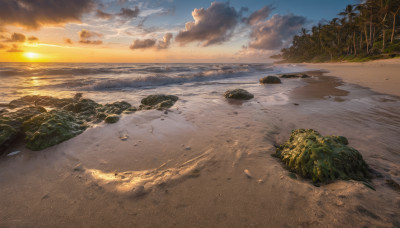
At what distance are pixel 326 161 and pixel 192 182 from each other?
5.35 ft

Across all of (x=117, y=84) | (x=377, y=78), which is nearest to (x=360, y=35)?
(x=377, y=78)

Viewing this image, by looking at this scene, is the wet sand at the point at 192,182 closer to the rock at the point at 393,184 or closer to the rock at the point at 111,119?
the rock at the point at 393,184

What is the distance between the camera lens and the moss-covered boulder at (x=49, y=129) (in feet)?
10.3

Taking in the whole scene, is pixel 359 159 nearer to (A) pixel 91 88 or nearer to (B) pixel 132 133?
(B) pixel 132 133

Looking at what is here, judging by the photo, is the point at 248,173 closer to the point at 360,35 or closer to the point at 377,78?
the point at 377,78

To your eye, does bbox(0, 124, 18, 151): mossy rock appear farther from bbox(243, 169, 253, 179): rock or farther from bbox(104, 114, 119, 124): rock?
bbox(243, 169, 253, 179): rock

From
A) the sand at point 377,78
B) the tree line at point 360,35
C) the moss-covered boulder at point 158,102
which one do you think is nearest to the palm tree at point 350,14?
the tree line at point 360,35

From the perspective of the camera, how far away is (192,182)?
2.09 metres

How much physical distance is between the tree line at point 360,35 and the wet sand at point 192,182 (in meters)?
43.5

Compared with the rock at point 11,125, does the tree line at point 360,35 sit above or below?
above

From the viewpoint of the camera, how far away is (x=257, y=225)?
153cm

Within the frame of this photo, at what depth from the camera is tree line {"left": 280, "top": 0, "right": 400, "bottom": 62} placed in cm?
3338

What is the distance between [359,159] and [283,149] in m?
0.86

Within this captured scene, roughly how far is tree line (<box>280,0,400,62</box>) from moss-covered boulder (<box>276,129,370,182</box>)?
4365 centimetres
